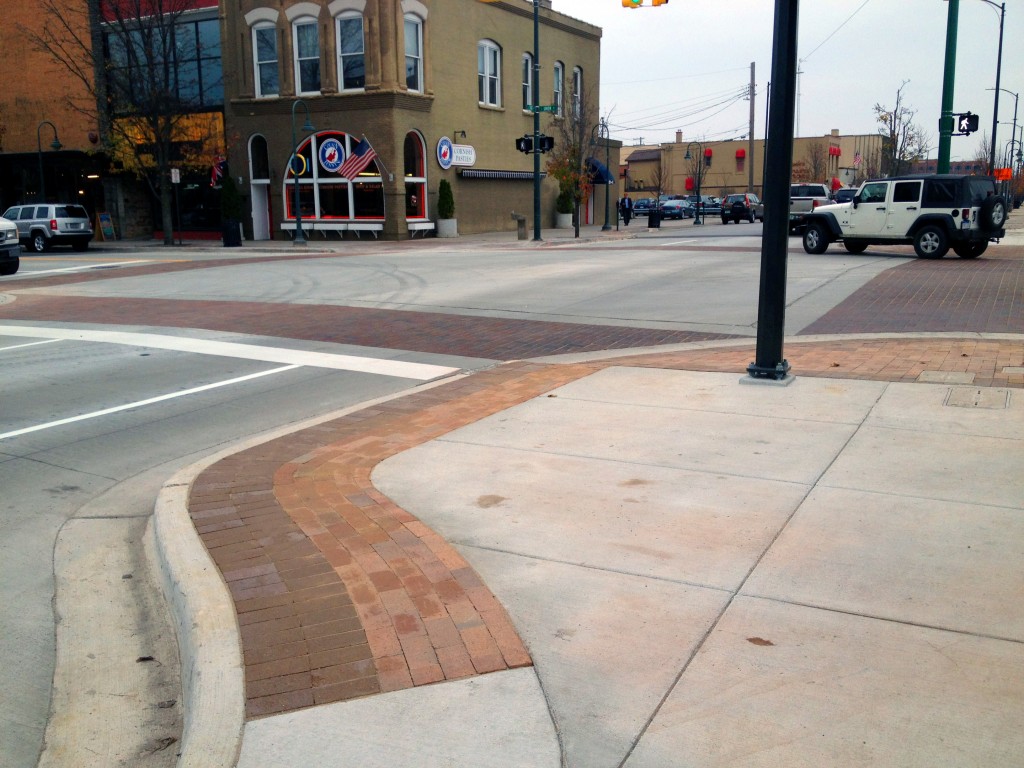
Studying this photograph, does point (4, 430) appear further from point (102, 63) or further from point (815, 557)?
point (102, 63)

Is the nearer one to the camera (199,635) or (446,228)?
(199,635)

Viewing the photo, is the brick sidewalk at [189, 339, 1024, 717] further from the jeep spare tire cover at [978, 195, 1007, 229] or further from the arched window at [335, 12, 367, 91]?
the arched window at [335, 12, 367, 91]

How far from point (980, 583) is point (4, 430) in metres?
7.60

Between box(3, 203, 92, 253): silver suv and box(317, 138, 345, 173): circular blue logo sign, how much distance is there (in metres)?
9.69

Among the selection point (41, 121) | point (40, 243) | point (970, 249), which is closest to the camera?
point (970, 249)

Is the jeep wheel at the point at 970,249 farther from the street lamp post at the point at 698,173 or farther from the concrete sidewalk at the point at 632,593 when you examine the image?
the street lamp post at the point at 698,173

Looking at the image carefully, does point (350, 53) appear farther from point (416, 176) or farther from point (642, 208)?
point (642, 208)

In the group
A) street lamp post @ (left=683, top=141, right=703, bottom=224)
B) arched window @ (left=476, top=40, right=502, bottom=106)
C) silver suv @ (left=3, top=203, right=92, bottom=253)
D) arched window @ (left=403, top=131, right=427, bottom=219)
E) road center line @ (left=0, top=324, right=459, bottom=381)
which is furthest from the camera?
street lamp post @ (left=683, top=141, right=703, bottom=224)

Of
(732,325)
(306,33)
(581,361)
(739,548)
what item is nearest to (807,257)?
(732,325)

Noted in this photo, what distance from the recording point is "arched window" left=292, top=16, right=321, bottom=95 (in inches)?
1495

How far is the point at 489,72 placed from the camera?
4316 centimetres

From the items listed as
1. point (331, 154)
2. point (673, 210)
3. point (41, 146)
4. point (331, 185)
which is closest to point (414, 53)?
point (331, 154)

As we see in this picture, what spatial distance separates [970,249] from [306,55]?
89.7ft

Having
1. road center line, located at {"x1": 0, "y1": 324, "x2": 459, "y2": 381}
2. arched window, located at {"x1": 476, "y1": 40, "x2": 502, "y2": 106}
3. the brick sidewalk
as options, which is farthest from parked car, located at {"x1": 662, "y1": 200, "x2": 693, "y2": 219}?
the brick sidewalk
